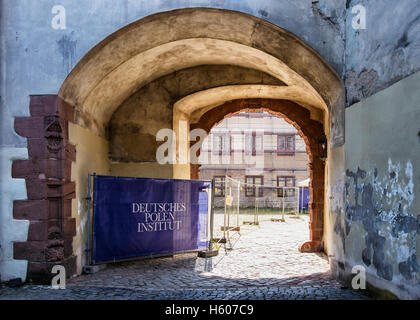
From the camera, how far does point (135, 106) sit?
8.23m

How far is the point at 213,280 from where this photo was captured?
6090mm

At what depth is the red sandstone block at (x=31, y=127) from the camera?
5586mm

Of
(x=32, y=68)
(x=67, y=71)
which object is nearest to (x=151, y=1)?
(x=67, y=71)

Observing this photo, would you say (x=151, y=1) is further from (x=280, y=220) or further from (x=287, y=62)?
(x=280, y=220)

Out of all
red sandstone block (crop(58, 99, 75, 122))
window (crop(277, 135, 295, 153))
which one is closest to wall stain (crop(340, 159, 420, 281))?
red sandstone block (crop(58, 99, 75, 122))

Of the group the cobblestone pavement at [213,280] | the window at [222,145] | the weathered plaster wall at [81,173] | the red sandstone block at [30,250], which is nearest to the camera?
the cobblestone pavement at [213,280]

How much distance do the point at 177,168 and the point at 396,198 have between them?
17.3ft

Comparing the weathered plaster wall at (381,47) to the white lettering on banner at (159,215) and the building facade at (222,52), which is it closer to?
the building facade at (222,52)

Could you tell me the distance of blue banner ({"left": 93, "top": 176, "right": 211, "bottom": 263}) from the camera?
6.76 meters

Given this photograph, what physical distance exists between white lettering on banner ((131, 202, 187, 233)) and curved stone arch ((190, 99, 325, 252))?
2247 millimetres

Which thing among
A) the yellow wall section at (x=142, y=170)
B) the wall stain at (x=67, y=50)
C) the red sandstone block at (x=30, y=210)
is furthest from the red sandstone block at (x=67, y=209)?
the yellow wall section at (x=142, y=170)

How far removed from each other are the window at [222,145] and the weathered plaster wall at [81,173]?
2120cm

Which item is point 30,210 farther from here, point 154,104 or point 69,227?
point 154,104

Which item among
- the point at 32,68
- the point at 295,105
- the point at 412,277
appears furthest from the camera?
the point at 295,105
